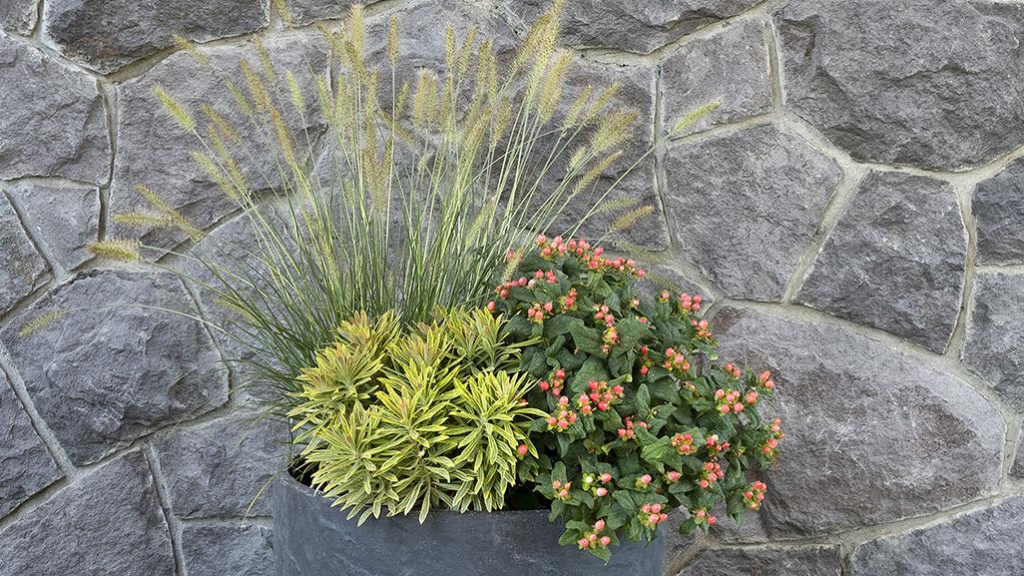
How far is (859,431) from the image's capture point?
6.03 ft

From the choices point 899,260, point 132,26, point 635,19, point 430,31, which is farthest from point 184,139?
point 899,260

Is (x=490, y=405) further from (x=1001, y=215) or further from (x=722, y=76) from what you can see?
(x=1001, y=215)

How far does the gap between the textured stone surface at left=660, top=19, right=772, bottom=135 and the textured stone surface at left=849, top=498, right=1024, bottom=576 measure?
87 centimetres

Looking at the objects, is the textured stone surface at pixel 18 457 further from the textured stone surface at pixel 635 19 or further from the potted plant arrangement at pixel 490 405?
the textured stone surface at pixel 635 19

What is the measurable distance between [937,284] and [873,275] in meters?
0.12

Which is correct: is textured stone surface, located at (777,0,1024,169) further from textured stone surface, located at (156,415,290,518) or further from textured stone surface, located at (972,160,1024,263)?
textured stone surface, located at (156,415,290,518)

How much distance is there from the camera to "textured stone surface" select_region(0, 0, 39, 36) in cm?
187

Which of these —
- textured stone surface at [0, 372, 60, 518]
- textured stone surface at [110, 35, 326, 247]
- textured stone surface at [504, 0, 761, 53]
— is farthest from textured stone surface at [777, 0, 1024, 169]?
textured stone surface at [0, 372, 60, 518]

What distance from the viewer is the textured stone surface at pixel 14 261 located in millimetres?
1887

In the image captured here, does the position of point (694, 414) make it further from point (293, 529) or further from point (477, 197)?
point (477, 197)

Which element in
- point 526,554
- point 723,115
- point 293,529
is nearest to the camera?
point 526,554

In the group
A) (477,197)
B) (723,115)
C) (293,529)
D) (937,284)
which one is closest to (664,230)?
(723,115)

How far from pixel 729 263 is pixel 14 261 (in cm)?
142

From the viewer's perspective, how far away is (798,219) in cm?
187
